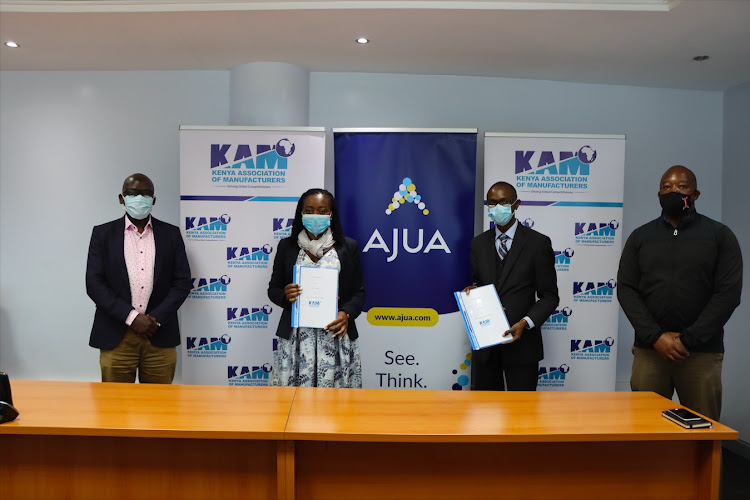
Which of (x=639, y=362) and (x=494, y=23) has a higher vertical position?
(x=494, y=23)

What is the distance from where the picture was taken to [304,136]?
3.84m

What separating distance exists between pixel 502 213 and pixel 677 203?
881 millimetres

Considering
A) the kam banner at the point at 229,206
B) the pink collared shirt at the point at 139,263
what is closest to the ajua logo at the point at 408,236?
the kam banner at the point at 229,206

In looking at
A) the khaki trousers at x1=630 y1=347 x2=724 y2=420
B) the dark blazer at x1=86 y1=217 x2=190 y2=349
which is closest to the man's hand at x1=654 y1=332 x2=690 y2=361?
the khaki trousers at x1=630 y1=347 x2=724 y2=420

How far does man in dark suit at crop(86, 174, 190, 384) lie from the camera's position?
3.06m

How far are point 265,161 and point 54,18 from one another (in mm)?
1548

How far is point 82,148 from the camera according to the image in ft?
14.4

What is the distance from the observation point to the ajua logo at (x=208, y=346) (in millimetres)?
3844

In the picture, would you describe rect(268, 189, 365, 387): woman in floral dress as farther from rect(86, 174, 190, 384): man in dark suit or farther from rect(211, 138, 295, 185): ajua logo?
rect(211, 138, 295, 185): ajua logo

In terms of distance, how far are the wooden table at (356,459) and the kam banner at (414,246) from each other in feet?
6.78

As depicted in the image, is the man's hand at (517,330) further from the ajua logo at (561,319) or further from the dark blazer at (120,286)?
the dark blazer at (120,286)

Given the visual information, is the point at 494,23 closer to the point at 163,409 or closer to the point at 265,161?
the point at 265,161

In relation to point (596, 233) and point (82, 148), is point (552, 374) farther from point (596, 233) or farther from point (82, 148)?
point (82, 148)

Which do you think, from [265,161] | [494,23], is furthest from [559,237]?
[265,161]
